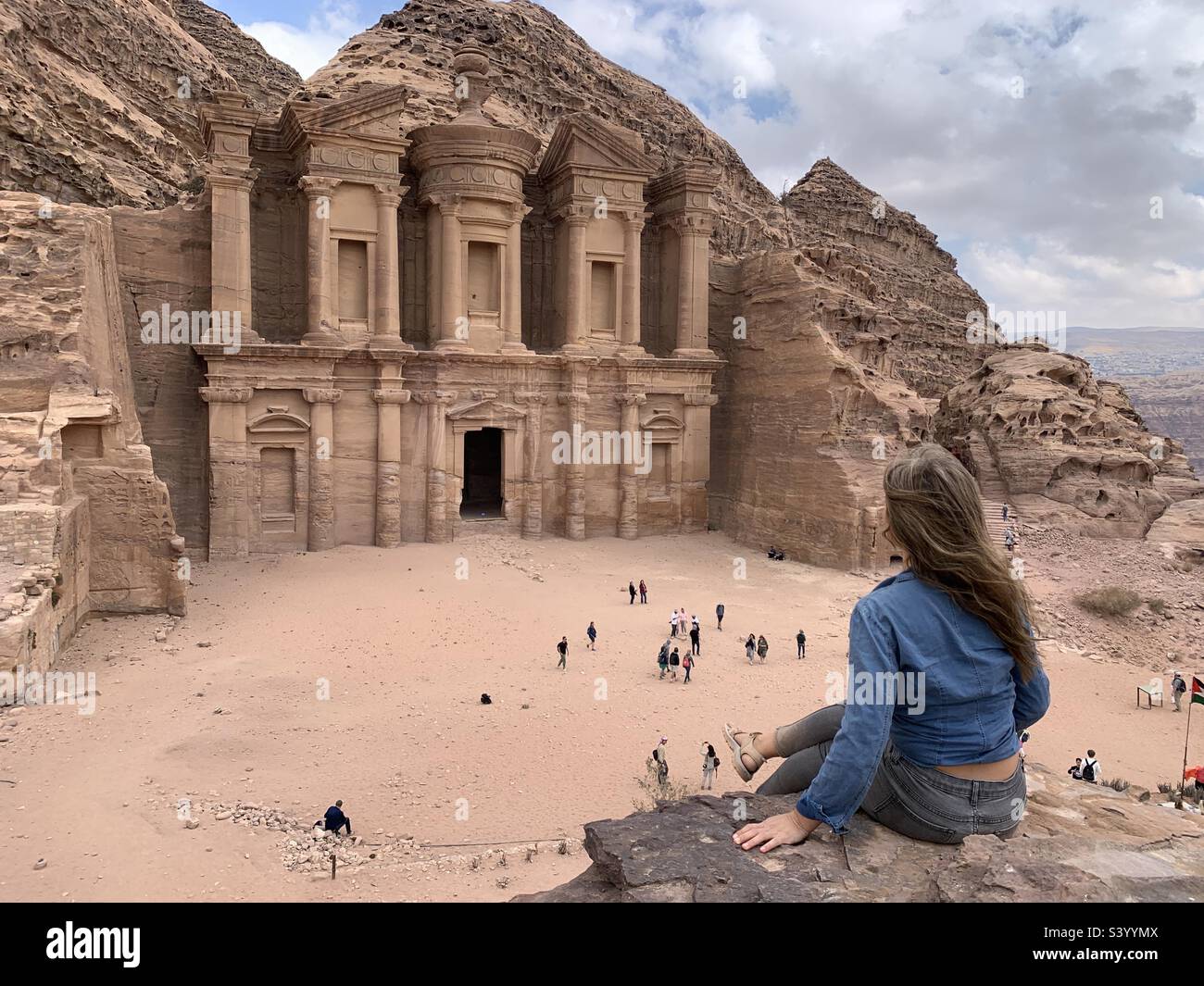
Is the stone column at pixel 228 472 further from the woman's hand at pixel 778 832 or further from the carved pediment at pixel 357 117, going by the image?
the woman's hand at pixel 778 832

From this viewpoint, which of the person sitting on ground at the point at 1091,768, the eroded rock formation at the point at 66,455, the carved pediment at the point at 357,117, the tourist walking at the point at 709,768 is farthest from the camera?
the carved pediment at the point at 357,117

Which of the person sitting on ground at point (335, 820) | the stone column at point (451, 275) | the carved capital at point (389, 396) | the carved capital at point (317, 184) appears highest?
the carved capital at point (317, 184)

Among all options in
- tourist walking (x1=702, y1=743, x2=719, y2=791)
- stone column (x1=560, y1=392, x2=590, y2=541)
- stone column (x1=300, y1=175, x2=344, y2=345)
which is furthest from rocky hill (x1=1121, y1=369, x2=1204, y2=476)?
tourist walking (x1=702, y1=743, x2=719, y2=791)

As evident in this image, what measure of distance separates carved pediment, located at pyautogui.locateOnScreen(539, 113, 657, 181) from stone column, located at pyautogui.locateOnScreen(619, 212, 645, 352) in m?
1.77

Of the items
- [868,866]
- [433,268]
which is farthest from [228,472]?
[868,866]

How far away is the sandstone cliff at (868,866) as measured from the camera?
3145 mm

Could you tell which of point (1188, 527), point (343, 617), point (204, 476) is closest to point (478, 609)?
point (343, 617)

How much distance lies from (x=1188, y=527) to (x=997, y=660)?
1346 inches

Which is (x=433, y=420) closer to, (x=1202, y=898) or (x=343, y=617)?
(x=343, y=617)

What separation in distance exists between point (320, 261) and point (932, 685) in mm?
27399

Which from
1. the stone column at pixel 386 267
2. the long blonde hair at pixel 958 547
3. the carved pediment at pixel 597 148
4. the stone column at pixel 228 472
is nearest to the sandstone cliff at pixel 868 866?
the long blonde hair at pixel 958 547

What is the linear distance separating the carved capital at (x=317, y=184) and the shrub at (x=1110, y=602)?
25612 mm

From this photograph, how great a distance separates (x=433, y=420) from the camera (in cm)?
2861

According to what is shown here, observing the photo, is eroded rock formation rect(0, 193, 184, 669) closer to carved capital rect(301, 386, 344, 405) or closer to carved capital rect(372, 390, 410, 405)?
carved capital rect(301, 386, 344, 405)
